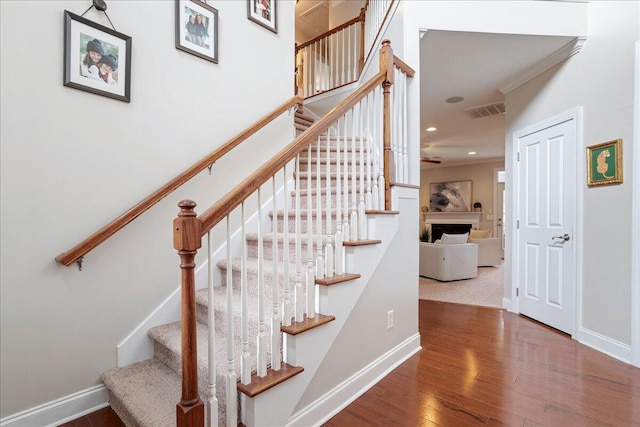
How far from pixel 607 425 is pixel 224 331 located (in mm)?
2164

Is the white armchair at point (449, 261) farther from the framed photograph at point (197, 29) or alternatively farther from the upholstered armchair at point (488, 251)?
the framed photograph at point (197, 29)

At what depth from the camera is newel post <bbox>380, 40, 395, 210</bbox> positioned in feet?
7.23

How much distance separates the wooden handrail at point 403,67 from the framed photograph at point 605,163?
1.73 m

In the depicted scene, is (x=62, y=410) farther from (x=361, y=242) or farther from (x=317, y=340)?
(x=361, y=242)

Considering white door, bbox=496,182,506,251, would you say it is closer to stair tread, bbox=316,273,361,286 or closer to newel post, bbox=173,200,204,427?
stair tread, bbox=316,273,361,286

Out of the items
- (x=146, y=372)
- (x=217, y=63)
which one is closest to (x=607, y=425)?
(x=146, y=372)

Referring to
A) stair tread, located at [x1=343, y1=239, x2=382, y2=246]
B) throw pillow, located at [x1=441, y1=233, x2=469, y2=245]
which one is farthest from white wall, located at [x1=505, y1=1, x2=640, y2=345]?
throw pillow, located at [x1=441, y1=233, x2=469, y2=245]

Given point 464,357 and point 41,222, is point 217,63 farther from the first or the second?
point 464,357

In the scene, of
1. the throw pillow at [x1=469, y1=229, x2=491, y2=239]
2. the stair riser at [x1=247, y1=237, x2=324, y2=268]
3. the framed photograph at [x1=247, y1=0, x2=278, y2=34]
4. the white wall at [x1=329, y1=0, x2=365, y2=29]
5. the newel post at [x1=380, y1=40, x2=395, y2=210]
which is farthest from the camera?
the throw pillow at [x1=469, y1=229, x2=491, y2=239]

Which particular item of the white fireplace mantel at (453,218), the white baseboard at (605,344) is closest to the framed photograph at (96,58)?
the white baseboard at (605,344)

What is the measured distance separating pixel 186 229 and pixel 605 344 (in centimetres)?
336

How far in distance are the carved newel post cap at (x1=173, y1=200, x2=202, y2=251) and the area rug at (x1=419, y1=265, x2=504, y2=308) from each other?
12.6ft

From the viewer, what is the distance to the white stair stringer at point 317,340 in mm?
1373

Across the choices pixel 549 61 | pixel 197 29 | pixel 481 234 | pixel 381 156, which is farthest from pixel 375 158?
pixel 481 234
